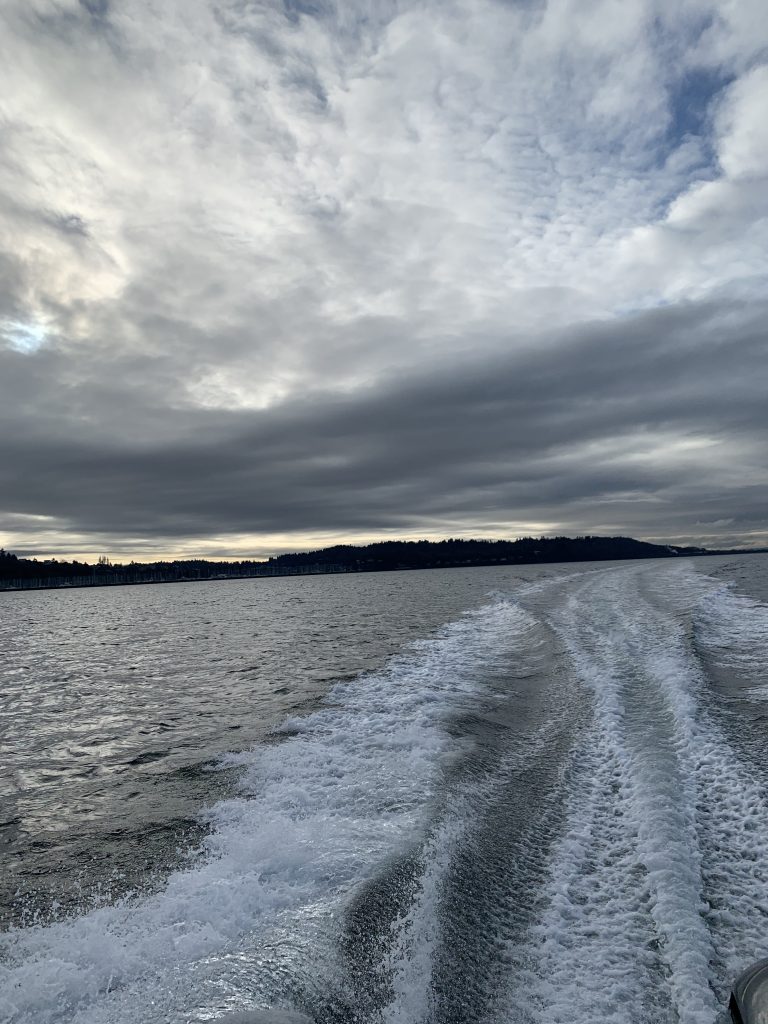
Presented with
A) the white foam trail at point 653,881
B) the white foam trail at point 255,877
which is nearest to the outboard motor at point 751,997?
the white foam trail at point 653,881

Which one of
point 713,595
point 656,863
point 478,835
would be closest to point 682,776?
point 656,863

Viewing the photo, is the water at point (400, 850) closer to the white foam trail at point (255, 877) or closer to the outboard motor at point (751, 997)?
the white foam trail at point (255, 877)

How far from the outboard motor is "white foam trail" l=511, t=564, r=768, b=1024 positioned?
0.57m

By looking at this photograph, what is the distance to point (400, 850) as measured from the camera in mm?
6227

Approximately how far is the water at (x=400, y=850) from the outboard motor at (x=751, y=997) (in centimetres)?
60

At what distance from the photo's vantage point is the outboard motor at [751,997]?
10.6 ft

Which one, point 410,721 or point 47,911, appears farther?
point 410,721

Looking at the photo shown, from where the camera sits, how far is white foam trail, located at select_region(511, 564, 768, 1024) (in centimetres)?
410

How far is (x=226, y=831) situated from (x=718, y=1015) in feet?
17.5

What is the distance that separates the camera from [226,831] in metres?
7.03

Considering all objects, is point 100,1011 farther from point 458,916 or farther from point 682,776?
point 682,776

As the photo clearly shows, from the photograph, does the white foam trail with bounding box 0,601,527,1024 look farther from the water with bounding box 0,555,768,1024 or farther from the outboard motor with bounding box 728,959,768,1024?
the outboard motor with bounding box 728,959,768,1024

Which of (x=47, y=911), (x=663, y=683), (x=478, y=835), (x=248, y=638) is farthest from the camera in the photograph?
(x=248, y=638)

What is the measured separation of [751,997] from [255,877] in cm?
436
